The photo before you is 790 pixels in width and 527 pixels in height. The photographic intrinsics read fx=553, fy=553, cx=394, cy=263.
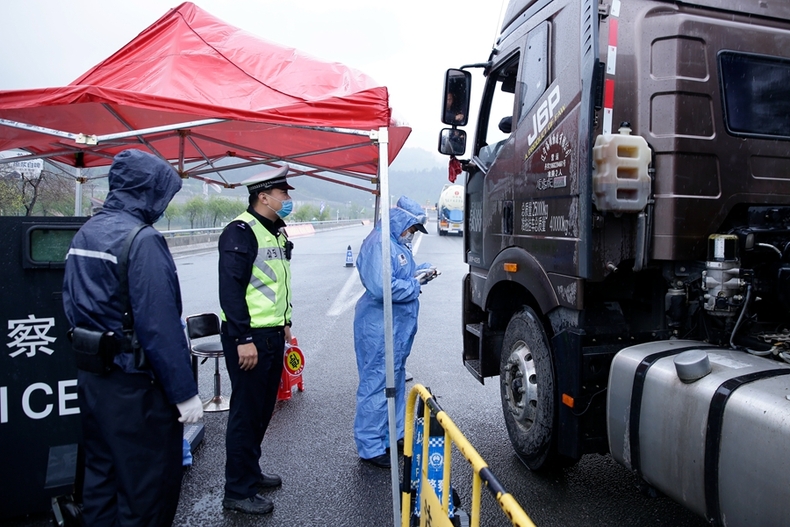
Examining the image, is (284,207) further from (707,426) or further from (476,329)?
(707,426)

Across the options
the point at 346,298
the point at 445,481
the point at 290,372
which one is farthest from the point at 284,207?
the point at 346,298

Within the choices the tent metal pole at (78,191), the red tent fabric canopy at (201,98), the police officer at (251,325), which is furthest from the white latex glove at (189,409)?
the tent metal pole at (78,191)

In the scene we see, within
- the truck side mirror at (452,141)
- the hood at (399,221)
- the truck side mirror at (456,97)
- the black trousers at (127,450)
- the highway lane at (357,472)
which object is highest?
the truck side mirror at (456,97)

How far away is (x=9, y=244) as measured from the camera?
2.93 meters

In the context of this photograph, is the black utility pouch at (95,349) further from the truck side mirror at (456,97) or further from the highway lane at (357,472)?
the truck side mirror at (456,97)

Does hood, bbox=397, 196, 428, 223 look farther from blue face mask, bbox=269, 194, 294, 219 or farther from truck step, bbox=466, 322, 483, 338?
truck step, bbox=466, 322, 483, 338

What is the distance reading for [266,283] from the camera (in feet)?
11.2

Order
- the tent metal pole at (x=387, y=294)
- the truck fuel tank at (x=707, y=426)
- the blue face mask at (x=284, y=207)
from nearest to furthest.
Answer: the truck fuel tank at (x=707, y=426) → the tent metal pole at (x=387, y=294) → the blue face mask at (x=284, y=207)

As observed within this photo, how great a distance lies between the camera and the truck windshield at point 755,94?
9.73ft

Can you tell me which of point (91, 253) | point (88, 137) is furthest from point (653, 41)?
point (88, 137)

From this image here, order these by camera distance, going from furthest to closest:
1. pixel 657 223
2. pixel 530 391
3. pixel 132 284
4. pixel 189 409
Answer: pixel 530 391 < pixel 657 223 < pixel 189 409 < pixel 132 284

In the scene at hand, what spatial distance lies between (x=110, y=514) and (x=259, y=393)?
3.56ft

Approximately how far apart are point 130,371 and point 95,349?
0.17m

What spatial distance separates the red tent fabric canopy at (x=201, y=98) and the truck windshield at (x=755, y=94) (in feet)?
6.16
